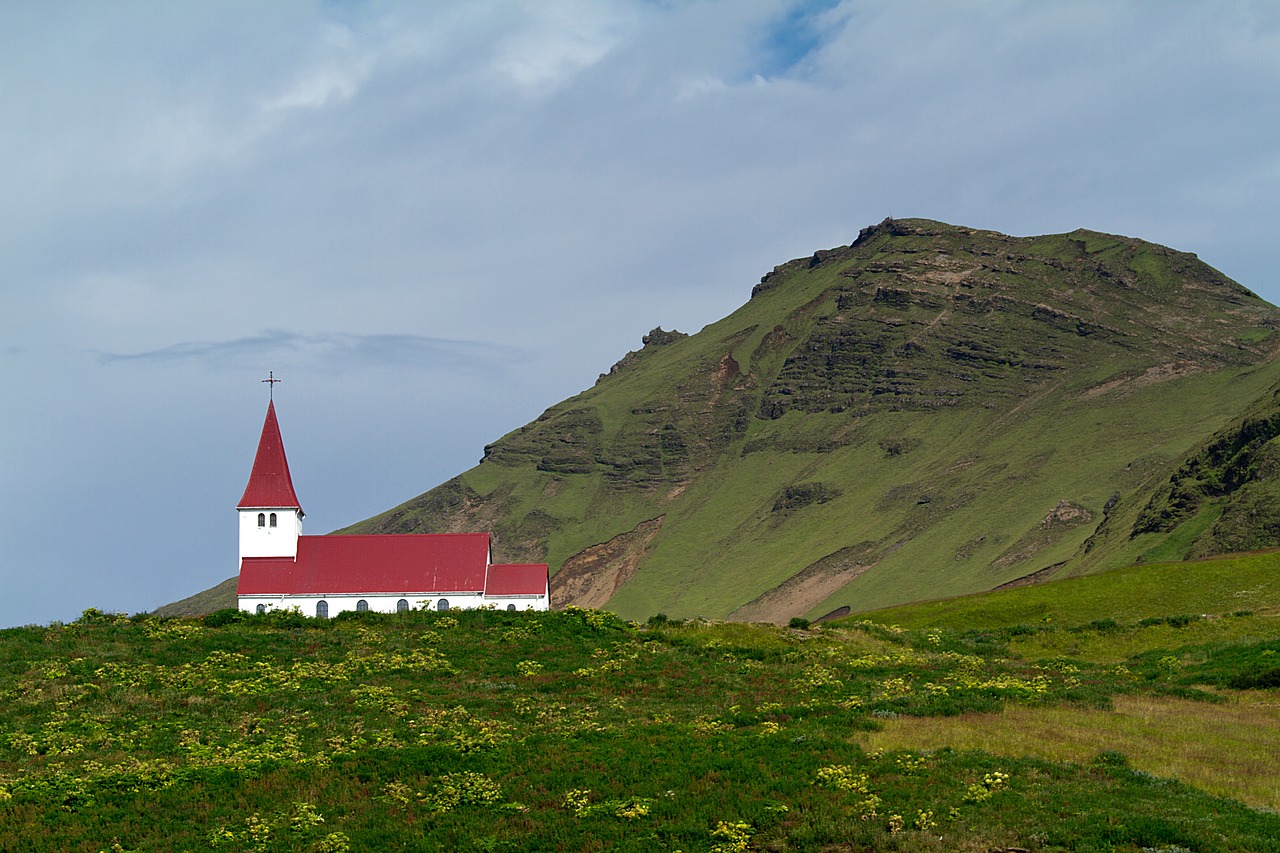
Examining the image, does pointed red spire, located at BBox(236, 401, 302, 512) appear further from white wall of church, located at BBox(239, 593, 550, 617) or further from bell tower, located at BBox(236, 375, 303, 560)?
white wall of church, located at BBox(239, 593, 550, 617)

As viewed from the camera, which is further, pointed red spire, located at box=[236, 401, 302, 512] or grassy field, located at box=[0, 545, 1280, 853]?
pointed red spire, located at box=[236, 401, 302, 512]

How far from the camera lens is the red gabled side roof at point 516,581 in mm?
85812

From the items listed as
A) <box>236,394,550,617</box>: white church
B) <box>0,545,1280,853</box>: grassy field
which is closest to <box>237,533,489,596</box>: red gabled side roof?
<box>236,394,550,617</box>: white church

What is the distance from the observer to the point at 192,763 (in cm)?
3011

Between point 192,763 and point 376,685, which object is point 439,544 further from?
point 192,763

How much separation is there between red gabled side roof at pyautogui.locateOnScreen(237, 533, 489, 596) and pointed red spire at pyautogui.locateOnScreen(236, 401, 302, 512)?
585 cm

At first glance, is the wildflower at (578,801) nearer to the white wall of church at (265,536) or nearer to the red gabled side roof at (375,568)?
the red gabled side roof at (375,568)

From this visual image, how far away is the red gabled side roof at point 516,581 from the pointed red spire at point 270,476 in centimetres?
1661

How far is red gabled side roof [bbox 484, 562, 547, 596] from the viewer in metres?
85.8

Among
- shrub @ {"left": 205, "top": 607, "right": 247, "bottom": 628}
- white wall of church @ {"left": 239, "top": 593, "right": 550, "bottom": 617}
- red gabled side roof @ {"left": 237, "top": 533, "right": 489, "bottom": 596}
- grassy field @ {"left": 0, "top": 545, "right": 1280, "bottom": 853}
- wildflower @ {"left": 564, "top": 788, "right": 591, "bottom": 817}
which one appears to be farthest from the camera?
red gabled side roof @ {"left": 237, "top": 533, "right": 489, "bottom": 596}

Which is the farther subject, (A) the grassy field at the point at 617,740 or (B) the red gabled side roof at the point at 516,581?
(B) the red gabled side roof at the point at 516,581

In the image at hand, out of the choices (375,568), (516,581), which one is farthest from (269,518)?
(516,581)

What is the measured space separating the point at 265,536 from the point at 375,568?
11.8 m

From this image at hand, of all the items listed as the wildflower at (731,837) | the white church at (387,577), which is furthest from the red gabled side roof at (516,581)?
the wildflower at (731,837)
